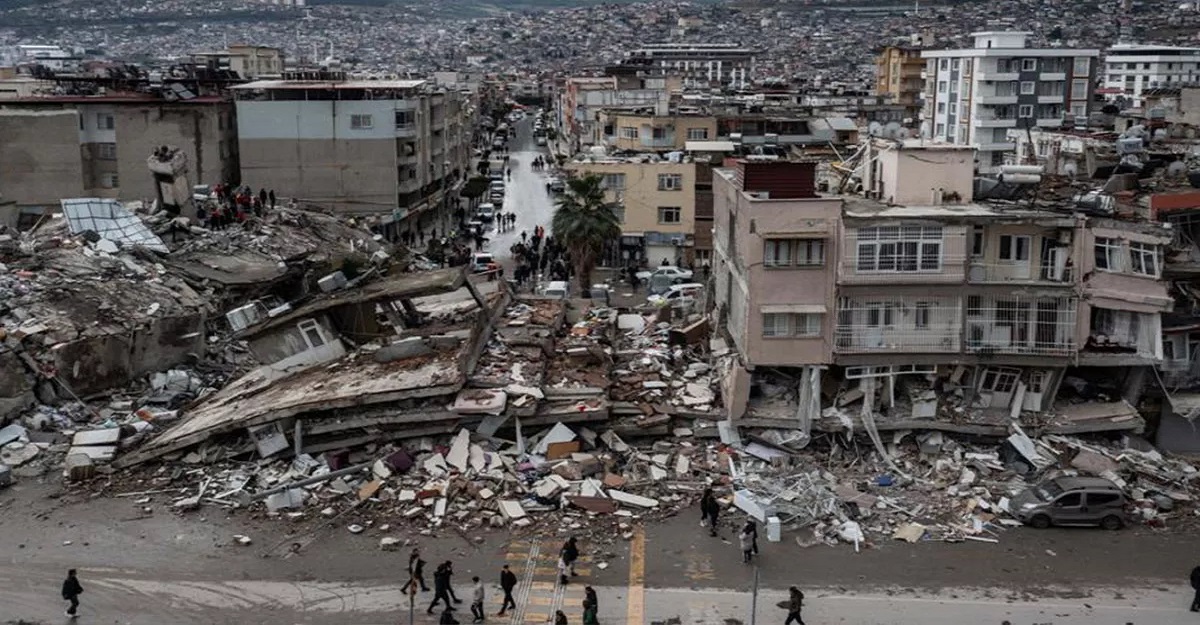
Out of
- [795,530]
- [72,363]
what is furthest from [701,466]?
[72,363]

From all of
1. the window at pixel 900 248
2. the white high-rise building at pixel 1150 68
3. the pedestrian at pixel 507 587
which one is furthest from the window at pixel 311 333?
the white high-rise building at pixel 1150 68

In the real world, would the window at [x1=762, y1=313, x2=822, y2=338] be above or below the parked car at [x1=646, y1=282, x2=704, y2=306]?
above

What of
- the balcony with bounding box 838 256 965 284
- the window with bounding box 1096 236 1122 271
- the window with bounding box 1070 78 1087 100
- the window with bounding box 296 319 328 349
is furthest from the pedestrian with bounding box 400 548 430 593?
the window with bounding box 1070 78 1087 100

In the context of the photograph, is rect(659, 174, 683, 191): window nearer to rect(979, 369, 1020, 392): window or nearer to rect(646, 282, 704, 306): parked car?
rect(646, 282, 704, 306): parked car

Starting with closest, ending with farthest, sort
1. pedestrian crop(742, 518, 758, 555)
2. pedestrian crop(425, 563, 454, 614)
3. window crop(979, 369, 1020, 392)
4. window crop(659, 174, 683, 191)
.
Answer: pedestrian crop(425, 563, 454, 614) → pedestrian crop(742, 518, 758, 555) → window crop(979, 369, 1020, 392) → window crop(659, 174, 683, 191)

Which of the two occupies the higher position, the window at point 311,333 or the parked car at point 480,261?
the window at point 311,333

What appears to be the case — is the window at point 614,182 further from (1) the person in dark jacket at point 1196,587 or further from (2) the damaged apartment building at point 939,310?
(1) the person in dark jacket at point 1196,587

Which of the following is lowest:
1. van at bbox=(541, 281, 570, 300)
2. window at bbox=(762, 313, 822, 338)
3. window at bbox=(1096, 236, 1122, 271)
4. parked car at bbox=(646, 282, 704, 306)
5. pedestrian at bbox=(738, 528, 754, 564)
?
pedestrian at bbox=(738, 528, 754, 564)
